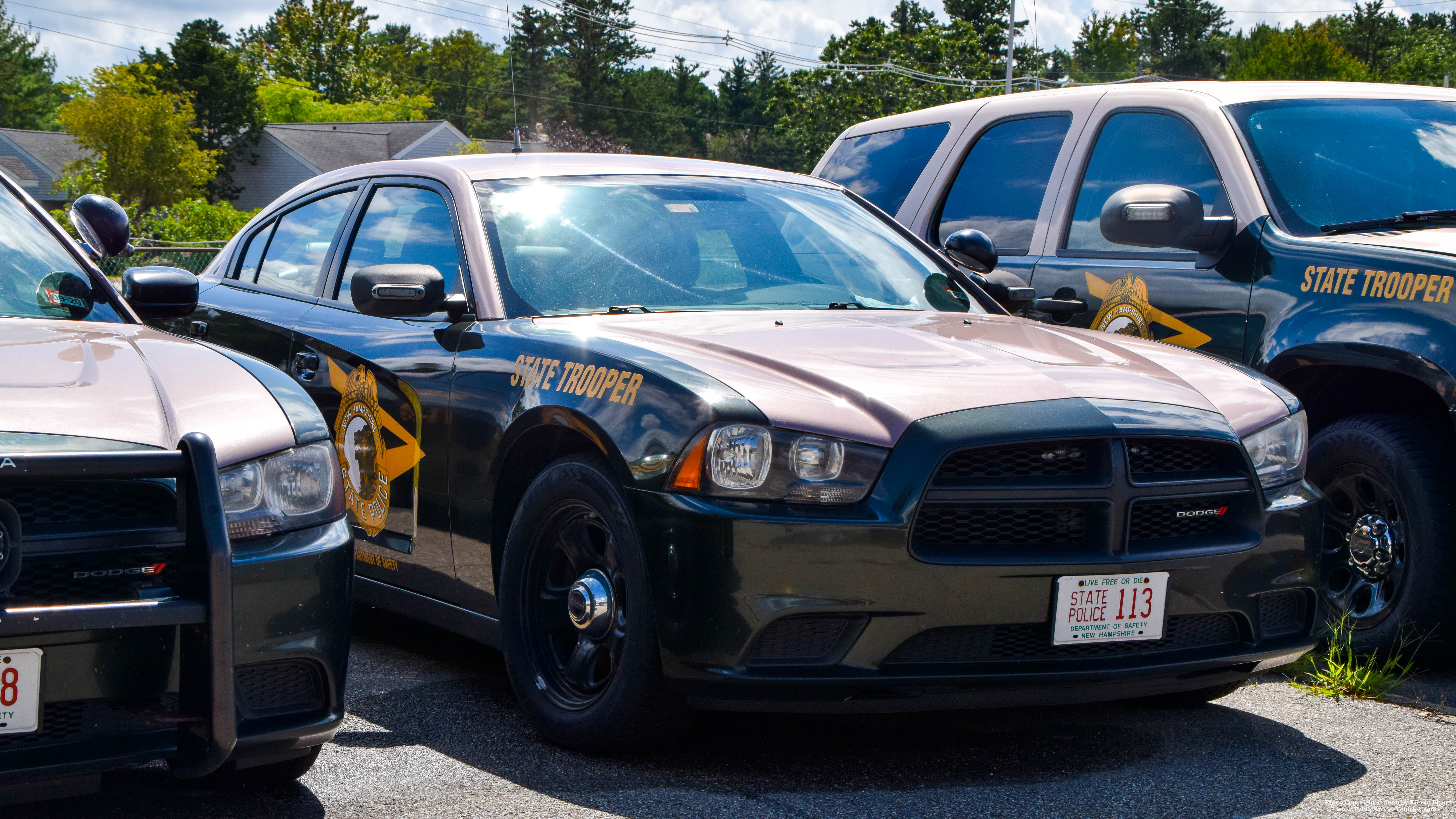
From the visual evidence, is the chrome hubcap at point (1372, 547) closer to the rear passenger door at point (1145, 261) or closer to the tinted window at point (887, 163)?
the rear passenger door at point (1145, 261)

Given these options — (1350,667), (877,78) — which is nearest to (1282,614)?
(1350,667)

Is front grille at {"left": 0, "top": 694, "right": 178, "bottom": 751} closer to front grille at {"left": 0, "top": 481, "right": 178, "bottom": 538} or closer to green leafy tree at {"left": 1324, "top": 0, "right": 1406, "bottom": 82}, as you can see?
front grille at {"left": 0, "top": 481, "right": 178, "bottom": 538}

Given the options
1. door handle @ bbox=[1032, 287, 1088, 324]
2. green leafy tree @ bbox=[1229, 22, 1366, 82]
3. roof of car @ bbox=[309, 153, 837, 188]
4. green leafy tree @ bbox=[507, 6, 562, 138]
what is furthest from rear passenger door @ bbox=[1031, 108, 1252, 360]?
green leafy tree @ bbox=[507, 6, 562, 138]

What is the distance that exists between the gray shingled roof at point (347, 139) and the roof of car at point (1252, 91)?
6936 centimetres

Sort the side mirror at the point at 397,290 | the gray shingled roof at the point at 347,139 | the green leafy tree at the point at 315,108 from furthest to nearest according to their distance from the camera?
the green leafy tree at the point at 315,108 → the gray shingled roof at the point at 347,139 → the side mirror at the point at 397,290

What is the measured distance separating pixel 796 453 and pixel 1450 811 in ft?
5.59

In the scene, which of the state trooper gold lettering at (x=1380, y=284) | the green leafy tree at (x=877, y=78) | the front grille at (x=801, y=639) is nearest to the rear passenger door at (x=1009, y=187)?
the state trooper gold lettering at (x=1380, y=284)

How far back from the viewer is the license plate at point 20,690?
2.60 metres

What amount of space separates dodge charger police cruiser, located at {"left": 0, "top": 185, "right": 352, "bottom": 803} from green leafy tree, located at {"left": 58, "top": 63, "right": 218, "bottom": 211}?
6068 centimetres

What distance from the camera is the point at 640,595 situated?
345 cm

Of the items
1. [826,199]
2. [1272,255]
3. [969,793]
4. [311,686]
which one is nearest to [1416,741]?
[969,793]

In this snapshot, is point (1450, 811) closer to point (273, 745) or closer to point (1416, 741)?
point (1416, 741)

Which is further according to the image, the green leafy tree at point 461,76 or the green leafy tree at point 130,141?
the green leafy tree at point 461,76

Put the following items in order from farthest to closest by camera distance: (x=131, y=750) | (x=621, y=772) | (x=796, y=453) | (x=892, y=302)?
(x=892, y=302) < (x=621, y=772) < (x=796, y=453) < (x=131, y=750)
